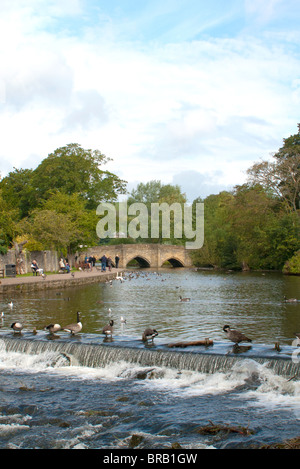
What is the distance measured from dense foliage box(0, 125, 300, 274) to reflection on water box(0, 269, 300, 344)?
14195mm

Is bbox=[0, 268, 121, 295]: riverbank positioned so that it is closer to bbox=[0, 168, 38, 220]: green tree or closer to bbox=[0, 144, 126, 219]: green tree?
bbox=[0, 144, 126, 219]: green tree

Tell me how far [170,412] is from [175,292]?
18.4 m

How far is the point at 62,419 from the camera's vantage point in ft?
25.7

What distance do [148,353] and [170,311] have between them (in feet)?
25.1

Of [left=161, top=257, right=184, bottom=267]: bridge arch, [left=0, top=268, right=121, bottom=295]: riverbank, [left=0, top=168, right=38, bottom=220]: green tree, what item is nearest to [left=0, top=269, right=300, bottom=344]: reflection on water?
[left=0, top=268, right=121, bottom=295]: riverbank

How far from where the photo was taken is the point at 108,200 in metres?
51.9

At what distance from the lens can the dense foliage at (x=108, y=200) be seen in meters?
40.1

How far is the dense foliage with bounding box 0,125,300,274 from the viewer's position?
132 feet

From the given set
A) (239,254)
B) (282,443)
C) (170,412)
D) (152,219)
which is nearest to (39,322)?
(170,412)

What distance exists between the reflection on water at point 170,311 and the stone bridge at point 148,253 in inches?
1378

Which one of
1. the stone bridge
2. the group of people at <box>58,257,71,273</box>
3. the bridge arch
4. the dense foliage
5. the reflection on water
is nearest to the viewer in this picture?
the reflection on water

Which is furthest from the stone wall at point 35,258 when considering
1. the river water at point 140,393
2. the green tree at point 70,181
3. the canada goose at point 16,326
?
the canada goose at point 16,326

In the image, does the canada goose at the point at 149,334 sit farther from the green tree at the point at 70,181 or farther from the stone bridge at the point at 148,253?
A: the stone bridge at the point at 148,253

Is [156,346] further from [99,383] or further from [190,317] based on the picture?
[190,317]
